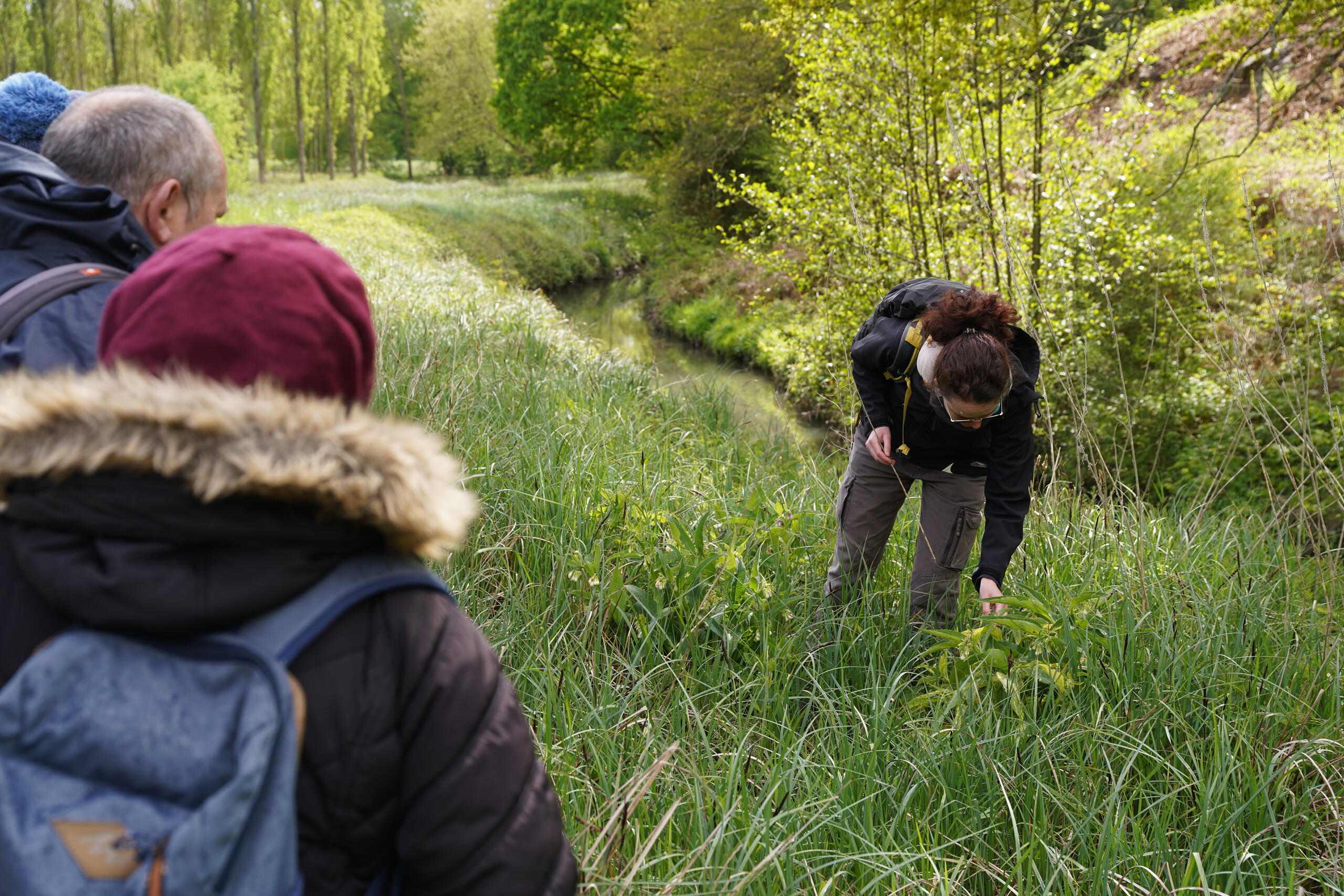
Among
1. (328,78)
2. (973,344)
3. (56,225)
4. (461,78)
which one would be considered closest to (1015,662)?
(973,344)

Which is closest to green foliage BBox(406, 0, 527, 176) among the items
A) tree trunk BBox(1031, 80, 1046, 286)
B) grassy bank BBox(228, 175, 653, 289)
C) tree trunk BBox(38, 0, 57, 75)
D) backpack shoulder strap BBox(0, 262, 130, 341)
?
grassy bank BBox(228, 175, 653, 289)

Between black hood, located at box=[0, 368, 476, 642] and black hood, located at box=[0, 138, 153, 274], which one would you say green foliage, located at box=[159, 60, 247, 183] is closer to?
black hood, located at box=[0, 138, 153, 274]

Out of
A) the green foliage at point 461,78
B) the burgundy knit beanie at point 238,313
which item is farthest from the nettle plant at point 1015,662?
the green foliage at point 461,78

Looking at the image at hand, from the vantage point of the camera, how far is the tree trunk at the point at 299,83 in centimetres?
3225

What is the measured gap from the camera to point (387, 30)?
165 feet

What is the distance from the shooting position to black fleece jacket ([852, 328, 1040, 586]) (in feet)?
9.78

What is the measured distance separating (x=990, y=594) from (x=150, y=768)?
2.64m

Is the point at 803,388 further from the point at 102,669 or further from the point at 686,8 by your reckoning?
the point at 686,8

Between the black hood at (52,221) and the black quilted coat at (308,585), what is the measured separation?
87 centimetres

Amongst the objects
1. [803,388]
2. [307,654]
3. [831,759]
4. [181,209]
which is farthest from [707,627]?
[803,388]

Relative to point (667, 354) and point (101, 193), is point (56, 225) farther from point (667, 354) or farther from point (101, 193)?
point (667, 354)

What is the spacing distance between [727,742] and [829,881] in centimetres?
71

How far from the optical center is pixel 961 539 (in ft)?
10.9

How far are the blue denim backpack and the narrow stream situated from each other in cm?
539
